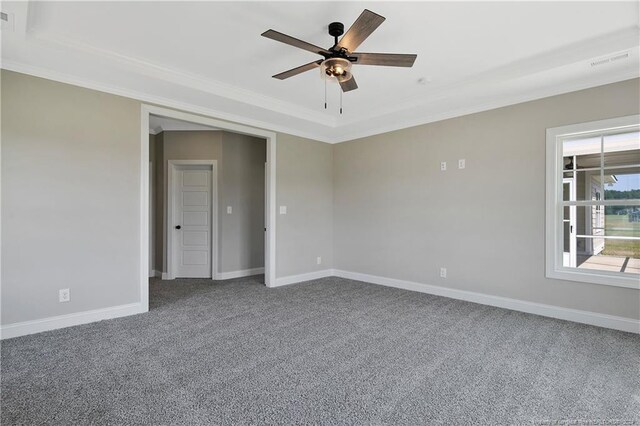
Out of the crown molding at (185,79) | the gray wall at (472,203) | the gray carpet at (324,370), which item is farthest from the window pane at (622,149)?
the crown molding at (185,79)

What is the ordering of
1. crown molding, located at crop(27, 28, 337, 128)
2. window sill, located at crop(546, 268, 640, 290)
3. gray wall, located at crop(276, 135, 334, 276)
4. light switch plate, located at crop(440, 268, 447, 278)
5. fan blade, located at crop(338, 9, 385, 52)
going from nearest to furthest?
1. fan blade, located at crop(338, 9, 385, 52)
2. crown molding, located at crop(27, 28, 337, 128)
3. window sill, located at crop(546, 268, 640, 290)
4. light switch plate, located at crop(440, 268, 447, 278)
5. gray wall, located at crop(276, 135, 334, 276)

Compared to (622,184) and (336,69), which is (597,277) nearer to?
(622,184)

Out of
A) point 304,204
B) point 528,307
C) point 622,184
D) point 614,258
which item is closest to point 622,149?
point 622,184

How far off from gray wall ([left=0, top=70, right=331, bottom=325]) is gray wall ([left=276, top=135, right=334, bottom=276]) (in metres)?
2.16

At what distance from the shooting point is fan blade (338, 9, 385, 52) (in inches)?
77.8

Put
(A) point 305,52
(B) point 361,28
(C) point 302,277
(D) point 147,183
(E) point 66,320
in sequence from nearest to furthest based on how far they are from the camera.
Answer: (B) point 361,28
(A) point 305,52
(E) point 66,320
(D) point 147,183
(C) point 302,277

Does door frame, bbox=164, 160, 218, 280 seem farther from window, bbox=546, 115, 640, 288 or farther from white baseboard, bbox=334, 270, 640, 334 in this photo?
window, bbox=546, 115, 640, 288

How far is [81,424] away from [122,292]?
2048 millimetres

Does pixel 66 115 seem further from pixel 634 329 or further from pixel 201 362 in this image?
pixel 634 329

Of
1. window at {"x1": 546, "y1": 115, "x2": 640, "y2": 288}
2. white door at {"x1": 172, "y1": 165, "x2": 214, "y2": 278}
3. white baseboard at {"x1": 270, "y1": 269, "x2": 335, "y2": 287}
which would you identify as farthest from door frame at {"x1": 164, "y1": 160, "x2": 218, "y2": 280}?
window at {"x1": 546, "y1": 115, "x2": 640, "y2": 288}

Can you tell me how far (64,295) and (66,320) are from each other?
252 mm

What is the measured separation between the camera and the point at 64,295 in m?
3.21

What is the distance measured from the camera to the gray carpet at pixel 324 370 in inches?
73.5

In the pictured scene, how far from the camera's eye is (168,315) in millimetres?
3590
